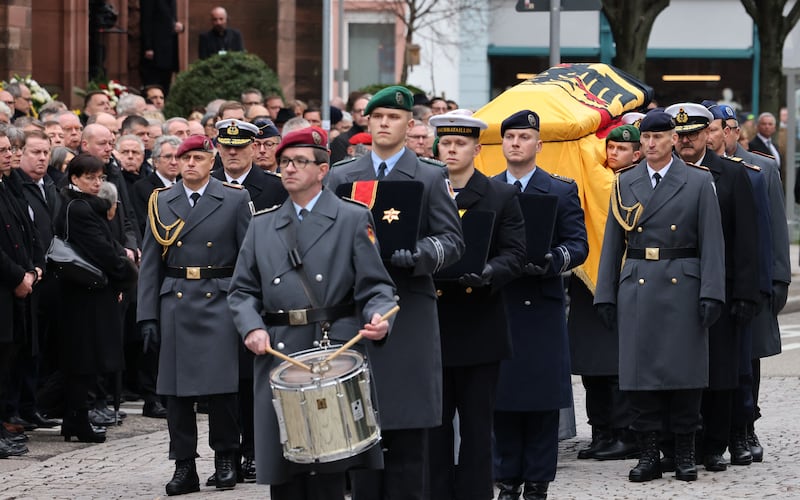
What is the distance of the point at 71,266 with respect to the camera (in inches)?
480

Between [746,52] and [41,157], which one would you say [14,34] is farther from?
[746,52]

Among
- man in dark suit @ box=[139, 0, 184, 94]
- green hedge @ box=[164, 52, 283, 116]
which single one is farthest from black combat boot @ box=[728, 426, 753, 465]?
man in dark suit @ box=[139, 0, 184, 94]

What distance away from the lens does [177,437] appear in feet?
34.1

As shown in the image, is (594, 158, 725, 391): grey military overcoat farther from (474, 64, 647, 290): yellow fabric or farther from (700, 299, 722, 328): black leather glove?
(474, 64, 647, 290): yellow fabric

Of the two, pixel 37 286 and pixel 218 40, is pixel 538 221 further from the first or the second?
pixel 218 40

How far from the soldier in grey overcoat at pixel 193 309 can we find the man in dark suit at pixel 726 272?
2754 millimetres

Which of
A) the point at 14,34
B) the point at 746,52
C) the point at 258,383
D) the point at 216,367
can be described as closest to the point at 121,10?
the point at 14,34

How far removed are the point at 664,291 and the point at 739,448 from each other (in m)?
1.44

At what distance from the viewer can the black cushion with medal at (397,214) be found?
8.22 metres

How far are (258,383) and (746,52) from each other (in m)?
38.8

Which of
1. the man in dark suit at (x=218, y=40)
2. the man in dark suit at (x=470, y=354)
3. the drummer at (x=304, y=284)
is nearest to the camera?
the drummer at (x=304, y=284)

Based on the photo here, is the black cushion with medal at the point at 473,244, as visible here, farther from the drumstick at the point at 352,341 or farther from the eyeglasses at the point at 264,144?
the eyeglasses at the point at 264,144

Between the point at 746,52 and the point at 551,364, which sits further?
the point at 746,52

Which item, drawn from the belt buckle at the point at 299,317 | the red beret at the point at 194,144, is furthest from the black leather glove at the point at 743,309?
the belt buckle at the point at 299,317
